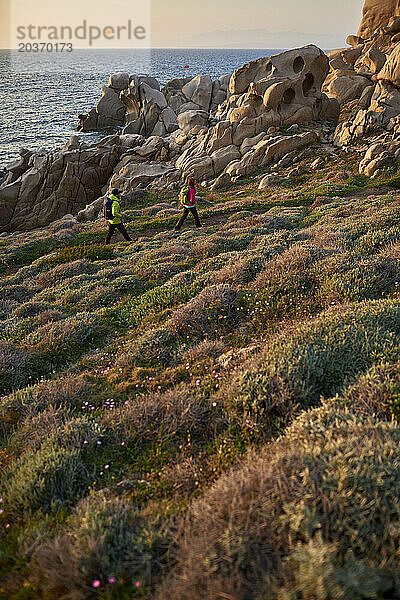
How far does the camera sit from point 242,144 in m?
36.7

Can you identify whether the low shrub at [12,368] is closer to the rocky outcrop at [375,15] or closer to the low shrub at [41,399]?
the low shrub at [41,399]

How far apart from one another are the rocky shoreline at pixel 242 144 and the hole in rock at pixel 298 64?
3.9 inches

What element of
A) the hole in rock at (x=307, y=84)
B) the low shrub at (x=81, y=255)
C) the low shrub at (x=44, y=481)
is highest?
the hole in rock at (x=307, y=84)

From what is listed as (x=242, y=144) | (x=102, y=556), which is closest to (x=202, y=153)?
(x=242, y=144)

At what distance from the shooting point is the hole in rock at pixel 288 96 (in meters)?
37.2

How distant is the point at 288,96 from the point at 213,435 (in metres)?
40.1

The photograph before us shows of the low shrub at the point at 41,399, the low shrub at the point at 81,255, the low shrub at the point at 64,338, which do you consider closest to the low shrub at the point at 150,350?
the low shrub at the point at 41,399

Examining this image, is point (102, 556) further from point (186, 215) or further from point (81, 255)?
point (186, 215)

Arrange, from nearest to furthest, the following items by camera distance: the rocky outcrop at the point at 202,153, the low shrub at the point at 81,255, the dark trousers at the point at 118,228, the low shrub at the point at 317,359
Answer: the low shrub at the point at 317,359
the low shrub at the point at 81,255
the dark trousers at the point at 118,228
the rocky outcrop at the point at 202,153

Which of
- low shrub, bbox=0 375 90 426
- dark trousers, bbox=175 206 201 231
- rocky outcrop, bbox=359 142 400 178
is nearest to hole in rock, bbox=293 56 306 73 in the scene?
rocky outcrop, bbox=359 142 400 178

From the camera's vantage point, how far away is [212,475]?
14.4 feet

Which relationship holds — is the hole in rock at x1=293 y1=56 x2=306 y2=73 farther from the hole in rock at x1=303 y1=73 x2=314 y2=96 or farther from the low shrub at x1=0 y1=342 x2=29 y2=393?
the low shrub at x1=0 y1=342 x2=29 y2=393

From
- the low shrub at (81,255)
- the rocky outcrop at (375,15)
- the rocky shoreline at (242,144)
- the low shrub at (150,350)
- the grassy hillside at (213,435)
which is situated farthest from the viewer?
the rocky outcrop at (375,15)

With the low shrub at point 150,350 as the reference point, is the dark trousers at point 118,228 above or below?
above
